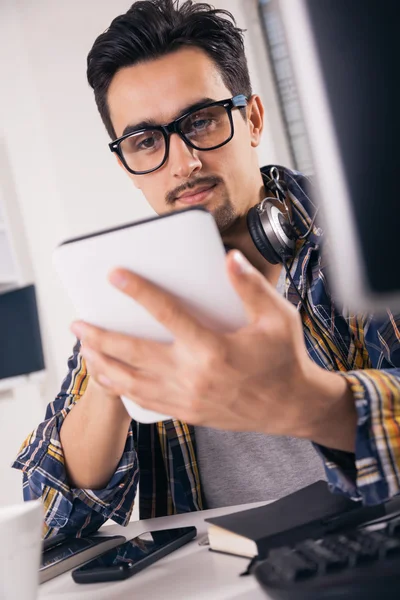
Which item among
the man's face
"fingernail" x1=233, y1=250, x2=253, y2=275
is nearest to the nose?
the man's face

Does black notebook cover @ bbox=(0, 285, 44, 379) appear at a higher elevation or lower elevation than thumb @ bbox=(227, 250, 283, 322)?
lower

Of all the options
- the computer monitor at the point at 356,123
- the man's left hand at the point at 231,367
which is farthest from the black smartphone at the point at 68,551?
the computer monitor at the point at 356,123

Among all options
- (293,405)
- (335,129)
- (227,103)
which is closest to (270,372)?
(293,405)

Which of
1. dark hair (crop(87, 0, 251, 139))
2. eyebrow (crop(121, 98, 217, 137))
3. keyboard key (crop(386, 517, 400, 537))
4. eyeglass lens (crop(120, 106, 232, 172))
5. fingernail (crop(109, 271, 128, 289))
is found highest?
dark hair (crop(87, 0, 251, 139))

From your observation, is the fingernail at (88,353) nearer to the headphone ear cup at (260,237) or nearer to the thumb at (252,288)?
the thumb at (252,288)

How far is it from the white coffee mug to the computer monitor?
41 centimetres

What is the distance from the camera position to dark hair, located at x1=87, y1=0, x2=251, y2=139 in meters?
1.40

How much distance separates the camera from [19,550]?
57 cm

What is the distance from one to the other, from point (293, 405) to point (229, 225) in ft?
2.68

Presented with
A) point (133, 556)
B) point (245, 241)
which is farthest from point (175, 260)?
point (245, 241)

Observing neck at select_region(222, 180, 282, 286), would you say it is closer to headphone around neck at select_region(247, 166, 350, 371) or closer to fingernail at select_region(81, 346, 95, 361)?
headphone around neck at select_region(247, 166, 350, 371)

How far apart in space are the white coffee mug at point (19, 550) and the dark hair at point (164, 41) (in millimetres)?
1081

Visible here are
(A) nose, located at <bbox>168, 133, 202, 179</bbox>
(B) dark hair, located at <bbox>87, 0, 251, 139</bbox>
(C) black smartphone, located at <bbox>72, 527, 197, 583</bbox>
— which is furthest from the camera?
(B) dark hair, located at <bbox>87, 0, 251, 139</bbox>

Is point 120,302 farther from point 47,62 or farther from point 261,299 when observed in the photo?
point 47,62
